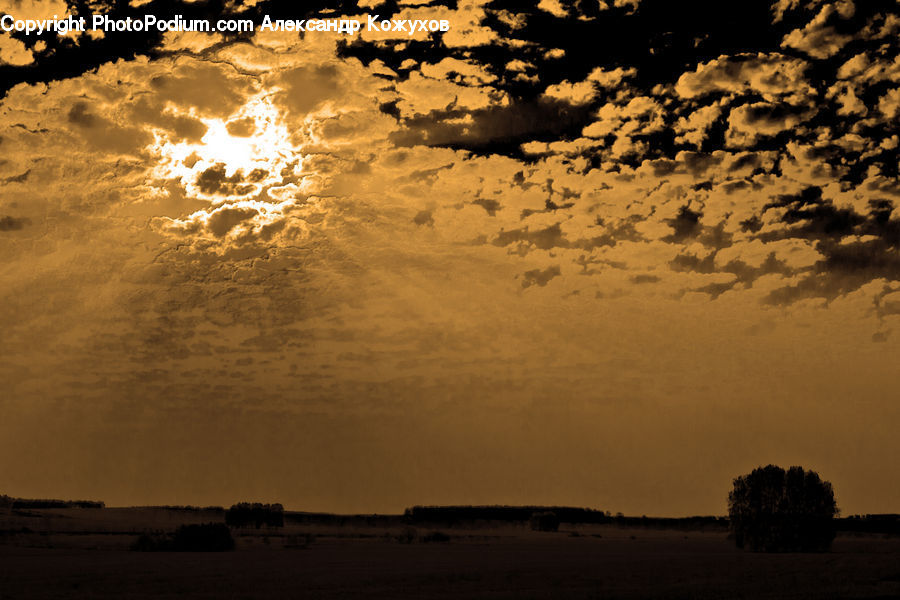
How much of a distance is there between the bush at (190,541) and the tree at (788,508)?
30379 mm

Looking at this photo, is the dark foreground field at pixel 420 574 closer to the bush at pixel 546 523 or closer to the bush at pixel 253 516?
the bush at pixel 253 516

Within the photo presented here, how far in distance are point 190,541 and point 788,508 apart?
34.2m

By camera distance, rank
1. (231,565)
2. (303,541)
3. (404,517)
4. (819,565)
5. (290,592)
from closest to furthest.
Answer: (290,592), (231,565), (819,565), (303,541), (404,517)

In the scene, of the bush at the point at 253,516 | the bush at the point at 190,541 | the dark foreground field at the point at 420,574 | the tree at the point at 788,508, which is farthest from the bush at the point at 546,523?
the bush at the point at 190,541

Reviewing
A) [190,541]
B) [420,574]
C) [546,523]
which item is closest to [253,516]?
[546,523]

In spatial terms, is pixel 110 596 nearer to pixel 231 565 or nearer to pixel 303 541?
pixel 231 565

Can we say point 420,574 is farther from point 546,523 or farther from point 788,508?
point 546,523

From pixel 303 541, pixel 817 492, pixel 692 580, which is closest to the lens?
pixel 692 580

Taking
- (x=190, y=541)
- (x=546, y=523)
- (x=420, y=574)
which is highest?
(x=546, y=523)

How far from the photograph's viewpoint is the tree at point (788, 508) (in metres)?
61.4

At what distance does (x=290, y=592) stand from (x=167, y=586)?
4232 mm

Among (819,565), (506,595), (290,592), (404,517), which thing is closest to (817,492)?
(819,565)

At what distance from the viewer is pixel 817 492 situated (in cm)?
6122

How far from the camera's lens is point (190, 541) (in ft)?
179
